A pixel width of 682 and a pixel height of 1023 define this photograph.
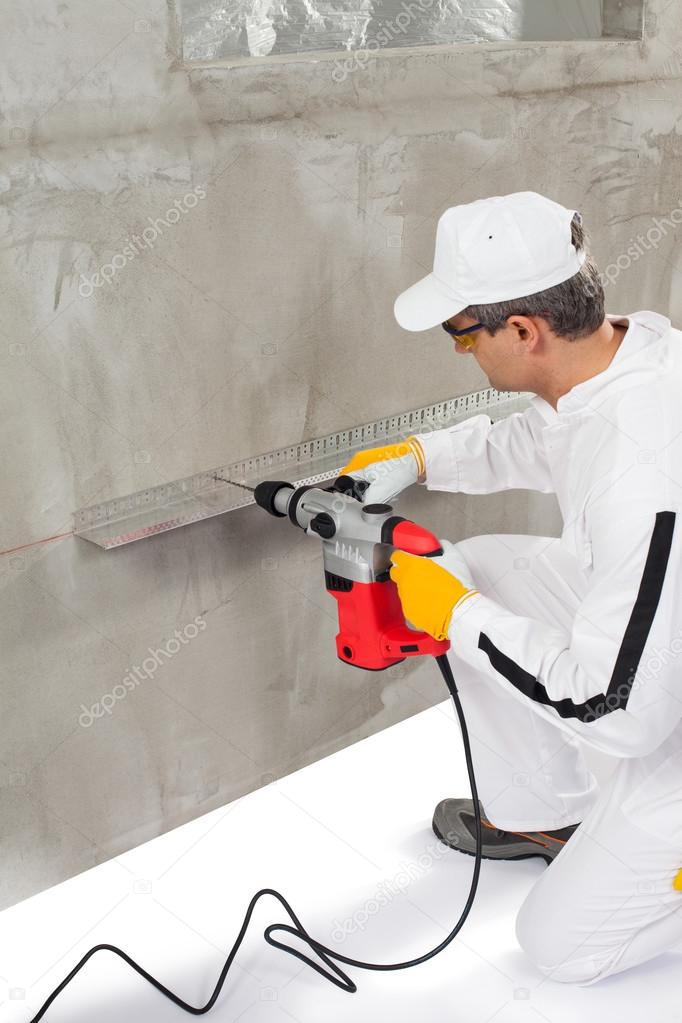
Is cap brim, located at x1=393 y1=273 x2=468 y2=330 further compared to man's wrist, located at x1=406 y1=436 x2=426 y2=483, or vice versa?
man's wrist, located at x1=406 y1=436 x2=426 y2=483

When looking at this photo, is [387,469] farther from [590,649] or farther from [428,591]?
[590,649]

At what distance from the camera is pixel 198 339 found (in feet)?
7.23

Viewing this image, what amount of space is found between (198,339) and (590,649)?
1.04 metres

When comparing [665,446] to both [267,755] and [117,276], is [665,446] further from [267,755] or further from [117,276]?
[267,755]

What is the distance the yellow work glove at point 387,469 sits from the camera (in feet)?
7.43

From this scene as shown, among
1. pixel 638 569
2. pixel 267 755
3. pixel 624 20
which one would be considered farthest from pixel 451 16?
pixel 267 755

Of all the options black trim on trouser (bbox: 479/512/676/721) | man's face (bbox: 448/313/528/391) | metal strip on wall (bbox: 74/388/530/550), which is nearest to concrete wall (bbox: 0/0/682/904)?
metal strip on wall (bbox: 74/388/530/550)

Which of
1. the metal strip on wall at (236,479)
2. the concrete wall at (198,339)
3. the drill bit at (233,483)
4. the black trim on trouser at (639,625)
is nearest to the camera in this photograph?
the black trim on trouser at (639,625)

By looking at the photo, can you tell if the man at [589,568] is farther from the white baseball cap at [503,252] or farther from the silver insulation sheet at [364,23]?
the silver insulation sheet at [364,23]

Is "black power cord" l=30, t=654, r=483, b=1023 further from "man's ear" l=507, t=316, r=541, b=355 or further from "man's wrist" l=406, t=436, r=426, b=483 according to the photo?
"man's ear" l=507, t=316, r=541, b=355

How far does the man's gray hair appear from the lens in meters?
1.86

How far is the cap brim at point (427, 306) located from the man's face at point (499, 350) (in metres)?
0.03

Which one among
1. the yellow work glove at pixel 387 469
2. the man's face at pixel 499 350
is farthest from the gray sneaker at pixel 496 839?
the man's face at pixel 499 350

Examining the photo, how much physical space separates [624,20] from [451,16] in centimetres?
64
